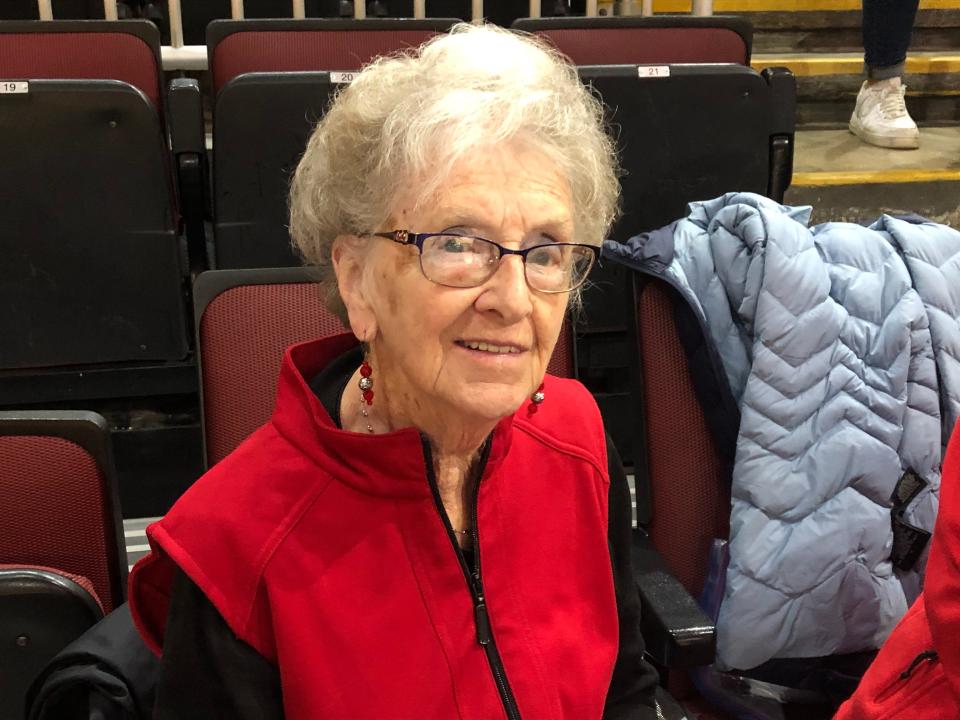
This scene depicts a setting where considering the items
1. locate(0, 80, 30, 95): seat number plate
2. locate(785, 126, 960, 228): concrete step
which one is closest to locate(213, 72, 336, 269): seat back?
locate(0, 80, 30, 95): seat number plate

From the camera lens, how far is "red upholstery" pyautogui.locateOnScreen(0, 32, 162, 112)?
7.02ft

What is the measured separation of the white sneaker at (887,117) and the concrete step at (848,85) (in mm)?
240

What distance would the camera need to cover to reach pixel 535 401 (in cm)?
93

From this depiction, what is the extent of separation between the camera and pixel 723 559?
130cm

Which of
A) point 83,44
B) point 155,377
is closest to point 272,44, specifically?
point 83,44

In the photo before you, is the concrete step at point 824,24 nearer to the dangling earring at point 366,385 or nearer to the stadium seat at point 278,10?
the stadium seat at point 278,10

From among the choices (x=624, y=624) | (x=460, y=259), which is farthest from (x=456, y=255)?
(x=624, y=624)

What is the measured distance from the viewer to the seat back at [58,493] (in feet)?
3.44

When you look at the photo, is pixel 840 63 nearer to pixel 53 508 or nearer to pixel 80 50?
pixel 80 50

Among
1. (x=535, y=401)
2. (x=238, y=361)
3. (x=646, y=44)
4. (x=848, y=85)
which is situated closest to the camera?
(x=535, y=401)

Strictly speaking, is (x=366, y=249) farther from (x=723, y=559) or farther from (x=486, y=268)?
(x=723, y=559)

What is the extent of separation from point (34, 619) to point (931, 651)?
2.79ft

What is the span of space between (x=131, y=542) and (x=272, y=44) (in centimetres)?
110

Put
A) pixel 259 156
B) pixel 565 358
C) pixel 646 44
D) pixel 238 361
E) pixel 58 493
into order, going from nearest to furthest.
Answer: pixel 58 493 → pixel 238 361 → pixel 565 358 → pixel 259 156 → pixel 646 44
